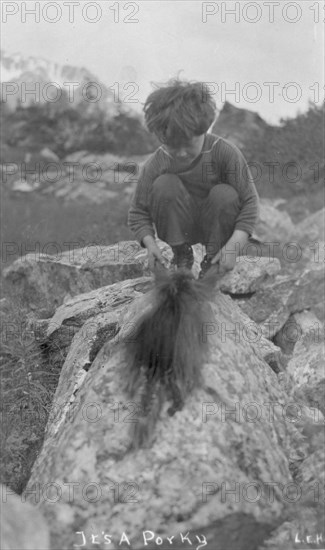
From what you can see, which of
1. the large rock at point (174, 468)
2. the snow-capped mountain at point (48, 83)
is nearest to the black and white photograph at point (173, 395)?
the large rock at point (174, 468)

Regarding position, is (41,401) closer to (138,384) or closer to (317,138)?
(138,384)

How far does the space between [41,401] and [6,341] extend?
2.79ft

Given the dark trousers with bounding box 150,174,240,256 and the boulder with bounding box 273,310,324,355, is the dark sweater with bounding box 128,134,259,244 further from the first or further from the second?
the boulder with bounding box 273,310,324,355

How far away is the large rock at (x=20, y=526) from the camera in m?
4.40

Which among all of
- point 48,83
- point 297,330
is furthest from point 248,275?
point 48,83

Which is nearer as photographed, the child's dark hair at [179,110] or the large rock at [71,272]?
the child's dark hair at [179,110]

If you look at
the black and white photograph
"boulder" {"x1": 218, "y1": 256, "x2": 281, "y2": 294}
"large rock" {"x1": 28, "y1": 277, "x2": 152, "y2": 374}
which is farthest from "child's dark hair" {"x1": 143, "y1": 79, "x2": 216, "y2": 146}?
"boulder" {"x1": 218, "y1": 256, "x2": 281, "y2": 294}

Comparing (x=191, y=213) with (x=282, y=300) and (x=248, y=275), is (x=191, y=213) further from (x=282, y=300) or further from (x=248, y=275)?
(x=282, y=300)

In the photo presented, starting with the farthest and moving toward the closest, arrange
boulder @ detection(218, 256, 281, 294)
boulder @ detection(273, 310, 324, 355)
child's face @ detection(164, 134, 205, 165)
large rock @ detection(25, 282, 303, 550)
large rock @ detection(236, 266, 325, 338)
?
boulder @ detection(218, 256, 281, 294) < large rock @ detection(236, 266, 325, 338) < boulder @ detection(273, 310, 324, 355) < child's face @ detection(164, 134, 205, 165) < large rock @ detection(25, 282, 303, 550)

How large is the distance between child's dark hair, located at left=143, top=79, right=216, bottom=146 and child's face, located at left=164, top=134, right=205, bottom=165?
0.27 feet

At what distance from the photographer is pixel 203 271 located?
20.1 feet

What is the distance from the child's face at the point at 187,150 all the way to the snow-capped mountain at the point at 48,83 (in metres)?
7.74

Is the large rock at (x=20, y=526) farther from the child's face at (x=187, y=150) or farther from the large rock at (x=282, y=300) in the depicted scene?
the large rock at (x=282, y=300)

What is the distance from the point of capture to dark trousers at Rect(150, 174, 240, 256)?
5719 millimetres
